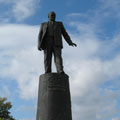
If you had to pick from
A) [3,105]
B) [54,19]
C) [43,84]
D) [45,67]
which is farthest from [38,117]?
[3,105]

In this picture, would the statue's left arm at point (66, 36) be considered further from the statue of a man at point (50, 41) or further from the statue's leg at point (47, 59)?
the statue's leg at point (47, 59)

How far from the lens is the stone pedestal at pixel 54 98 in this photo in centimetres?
905

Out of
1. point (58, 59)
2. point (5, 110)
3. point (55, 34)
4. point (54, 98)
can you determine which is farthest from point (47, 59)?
point (5, 110)

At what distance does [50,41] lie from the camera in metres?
10.7

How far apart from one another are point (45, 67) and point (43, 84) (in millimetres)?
1042

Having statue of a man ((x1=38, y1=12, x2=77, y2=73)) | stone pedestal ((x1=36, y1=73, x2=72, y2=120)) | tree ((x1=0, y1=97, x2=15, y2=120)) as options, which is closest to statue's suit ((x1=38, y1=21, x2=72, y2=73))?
Answer: statue of a man ((x1=38, y1=12, x2=77, y2=73))

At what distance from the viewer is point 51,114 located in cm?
898

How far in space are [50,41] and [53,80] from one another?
2.04 m

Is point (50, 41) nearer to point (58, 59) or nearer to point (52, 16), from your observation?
point (58, 59)

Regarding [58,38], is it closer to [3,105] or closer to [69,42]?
[69,42]

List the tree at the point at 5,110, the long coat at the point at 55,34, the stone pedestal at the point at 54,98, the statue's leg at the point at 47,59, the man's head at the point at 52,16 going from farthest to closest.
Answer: the tree at the point at 5,110 < the man's head at the point at 52,16 < the long coat at the point at 55,34 < the statue's leg at the point at 47,59 < the stone pedestal at the point at 54,98

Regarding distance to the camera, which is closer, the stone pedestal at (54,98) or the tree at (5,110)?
the stone pedestal at (54,98)

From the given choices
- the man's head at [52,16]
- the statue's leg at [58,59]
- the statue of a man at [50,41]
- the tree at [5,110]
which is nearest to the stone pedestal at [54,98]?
the statue's leg at [58,59]

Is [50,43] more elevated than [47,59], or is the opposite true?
[50,43]
